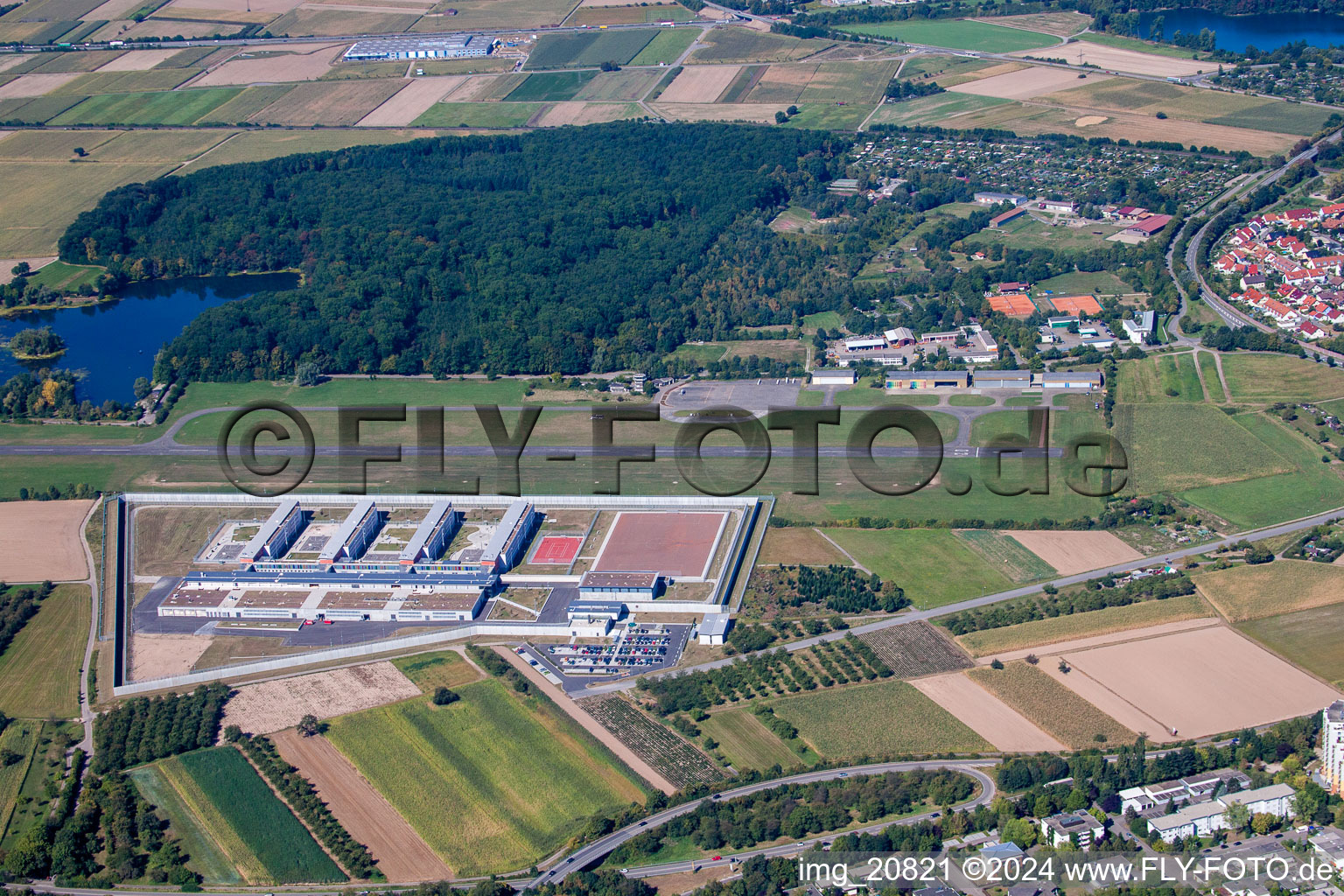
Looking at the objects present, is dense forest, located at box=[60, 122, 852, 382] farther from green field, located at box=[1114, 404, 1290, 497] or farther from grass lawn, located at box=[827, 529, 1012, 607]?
grass lawn, located at box=[827, 529, 1012, 607]

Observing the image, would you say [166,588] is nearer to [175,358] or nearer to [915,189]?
[175,358]

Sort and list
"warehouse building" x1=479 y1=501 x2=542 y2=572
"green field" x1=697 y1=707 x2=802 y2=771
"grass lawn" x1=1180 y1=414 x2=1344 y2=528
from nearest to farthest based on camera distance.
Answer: "green field" x1=697 y1=707 x2=802 y2=771 → "warehouse building" x1=479 y1=501 x2=542 y2=572 → "grass lawn" x1=1180 y1=414 x2=1344 y2=528

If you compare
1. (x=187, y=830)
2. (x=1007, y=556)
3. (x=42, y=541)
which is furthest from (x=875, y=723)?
(x=42, y=541)

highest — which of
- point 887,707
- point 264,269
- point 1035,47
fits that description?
point 1035,47

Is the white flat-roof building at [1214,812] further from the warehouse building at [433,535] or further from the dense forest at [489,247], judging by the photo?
the dense forest at [489,247]

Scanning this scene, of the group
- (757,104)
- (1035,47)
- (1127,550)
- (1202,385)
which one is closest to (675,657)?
(1127,550)

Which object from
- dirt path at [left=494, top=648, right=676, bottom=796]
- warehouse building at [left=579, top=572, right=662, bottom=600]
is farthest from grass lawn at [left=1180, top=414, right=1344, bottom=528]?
dirt path at [left=494, top=648, right=676, bottom=796]
